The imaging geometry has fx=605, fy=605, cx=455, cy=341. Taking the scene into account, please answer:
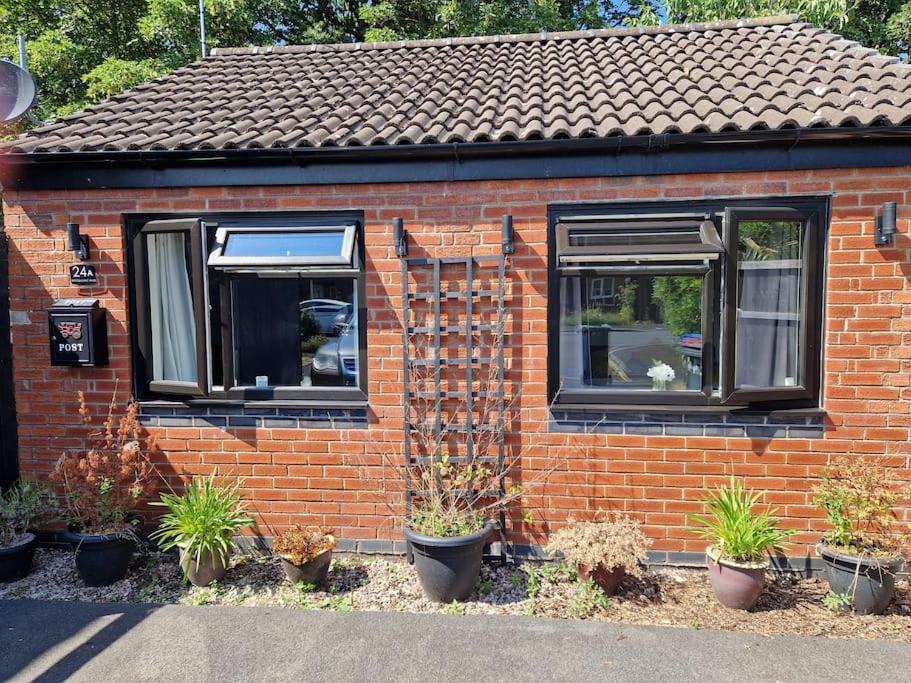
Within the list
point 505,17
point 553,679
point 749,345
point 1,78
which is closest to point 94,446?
point 1,78

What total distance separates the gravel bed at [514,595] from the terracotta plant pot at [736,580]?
8 centimetres

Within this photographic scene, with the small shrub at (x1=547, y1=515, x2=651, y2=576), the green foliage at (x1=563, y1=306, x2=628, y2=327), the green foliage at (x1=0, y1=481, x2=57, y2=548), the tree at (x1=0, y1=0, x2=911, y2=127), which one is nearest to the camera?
the small shrub at (x1=547, y1=515, x2=651, y2=576)

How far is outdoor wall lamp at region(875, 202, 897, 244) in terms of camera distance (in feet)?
12.7

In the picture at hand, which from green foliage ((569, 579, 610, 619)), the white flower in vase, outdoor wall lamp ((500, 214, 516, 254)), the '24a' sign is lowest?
green foliage ((569, 579, 610, 619))

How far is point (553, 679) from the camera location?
3.11 metres

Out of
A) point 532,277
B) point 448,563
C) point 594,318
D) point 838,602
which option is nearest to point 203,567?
point 448,563

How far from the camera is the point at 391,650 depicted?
11.1 ft

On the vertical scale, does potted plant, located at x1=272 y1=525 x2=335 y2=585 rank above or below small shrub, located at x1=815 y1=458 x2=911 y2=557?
below

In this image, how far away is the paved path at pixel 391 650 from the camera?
3.15 m

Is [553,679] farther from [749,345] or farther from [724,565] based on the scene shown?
[749,345]

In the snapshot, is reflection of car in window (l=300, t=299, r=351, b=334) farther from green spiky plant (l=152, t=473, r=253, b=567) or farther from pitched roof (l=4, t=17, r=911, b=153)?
green spiky plant (l=152, t=473, r=253, b=567)

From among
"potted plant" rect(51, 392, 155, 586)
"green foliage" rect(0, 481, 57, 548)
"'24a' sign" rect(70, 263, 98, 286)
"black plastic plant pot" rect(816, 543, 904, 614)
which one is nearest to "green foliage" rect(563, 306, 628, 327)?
"black plastic plant pot" rect(816, 543, 904, 614)

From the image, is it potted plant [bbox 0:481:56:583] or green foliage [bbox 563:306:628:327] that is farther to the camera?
green foliage [bbox 563:306:628:327]

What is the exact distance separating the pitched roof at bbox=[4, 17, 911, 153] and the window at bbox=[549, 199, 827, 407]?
62cm
